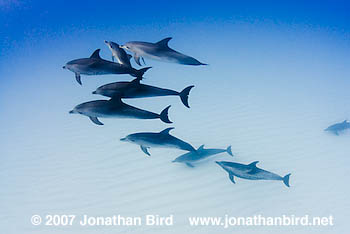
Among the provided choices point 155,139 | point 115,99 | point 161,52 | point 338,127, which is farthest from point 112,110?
point 338,127

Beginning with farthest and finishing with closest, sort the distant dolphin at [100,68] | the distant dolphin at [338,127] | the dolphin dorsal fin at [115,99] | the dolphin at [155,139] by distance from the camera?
the distant dolphin at [338,127], the dolphin at [155,139], the distant dolphin at [100,68], the dolphin dorsal fin at [115,99]

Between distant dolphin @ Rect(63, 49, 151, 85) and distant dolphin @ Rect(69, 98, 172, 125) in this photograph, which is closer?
distant dolphin @ Rect(69, 98, 172, 125)

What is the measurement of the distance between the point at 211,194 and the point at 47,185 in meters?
3.45

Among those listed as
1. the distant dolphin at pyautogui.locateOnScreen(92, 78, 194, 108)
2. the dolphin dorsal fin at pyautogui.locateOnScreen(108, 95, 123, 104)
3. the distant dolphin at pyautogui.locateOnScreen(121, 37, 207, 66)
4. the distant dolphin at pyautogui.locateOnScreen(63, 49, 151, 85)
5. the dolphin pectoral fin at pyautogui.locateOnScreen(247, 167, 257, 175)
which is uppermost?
the distant dolphin at pyautogui.locateOnScreen(121, 37, 207, 66)

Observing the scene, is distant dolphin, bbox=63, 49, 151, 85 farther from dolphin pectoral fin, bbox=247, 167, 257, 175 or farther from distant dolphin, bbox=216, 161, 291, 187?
dolphin pectoral fin, bbox=247, 167, 257, 175

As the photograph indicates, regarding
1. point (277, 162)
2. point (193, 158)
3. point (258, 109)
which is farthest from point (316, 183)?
point (258, 109)

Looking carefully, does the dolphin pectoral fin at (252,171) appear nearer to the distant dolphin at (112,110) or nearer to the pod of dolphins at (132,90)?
the pod of dolphins at (132,90)

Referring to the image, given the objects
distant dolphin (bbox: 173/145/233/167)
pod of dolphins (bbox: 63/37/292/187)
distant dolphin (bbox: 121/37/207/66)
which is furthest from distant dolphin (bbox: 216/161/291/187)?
distant dolphin (bbox: 121/37/207/66)

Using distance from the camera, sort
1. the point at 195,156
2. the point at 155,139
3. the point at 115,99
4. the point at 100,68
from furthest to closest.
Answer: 1. the point at 195,156
2. the point at 155,139
3. the point at 100,68
4. the point at 115,99

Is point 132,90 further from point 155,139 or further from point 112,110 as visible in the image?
point 155,139

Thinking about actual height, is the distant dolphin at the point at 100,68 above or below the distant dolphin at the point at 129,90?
above

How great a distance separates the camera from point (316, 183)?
17.1 ft

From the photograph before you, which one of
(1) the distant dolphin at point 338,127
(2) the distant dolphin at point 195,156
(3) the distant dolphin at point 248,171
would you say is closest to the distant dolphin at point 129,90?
(3) the distant dolphin at point 248,171

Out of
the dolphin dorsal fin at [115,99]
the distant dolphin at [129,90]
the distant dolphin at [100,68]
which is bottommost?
the dolphin dorsal fin at [115,99]
